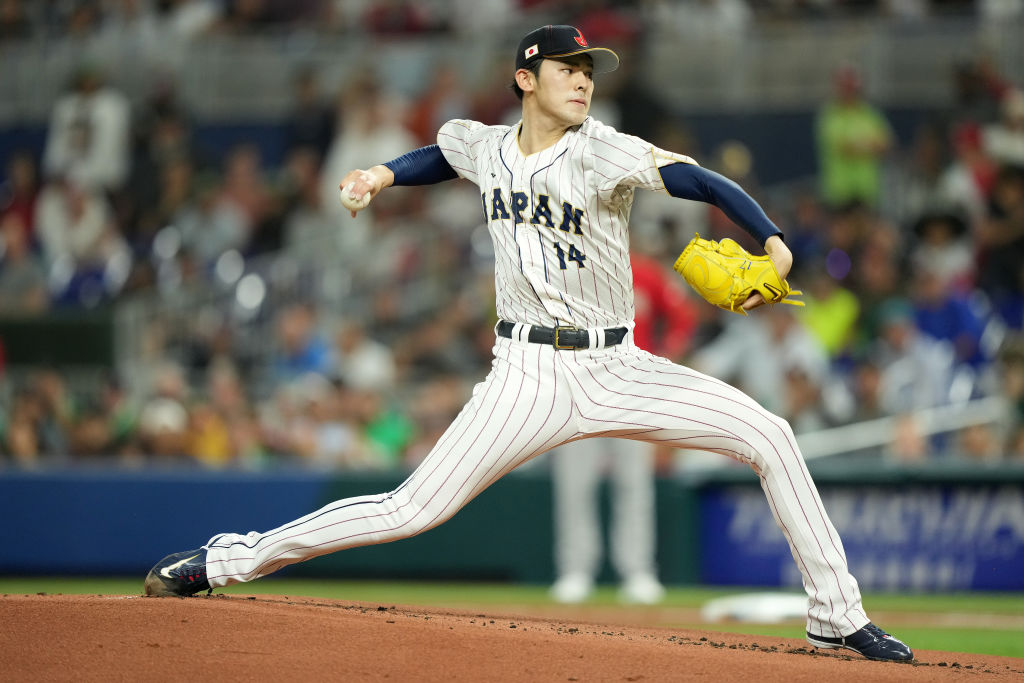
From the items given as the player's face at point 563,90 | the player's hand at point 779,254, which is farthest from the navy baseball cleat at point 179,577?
the player's hand at point 779,254

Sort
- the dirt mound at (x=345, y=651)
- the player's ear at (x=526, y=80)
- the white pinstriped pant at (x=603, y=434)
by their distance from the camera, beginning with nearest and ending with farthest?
1. the dirt mound at (x=345, y=651)
2. the white pinstriped pant at (x=603, y=434)
3. the player's ear at (x=526, y=80)

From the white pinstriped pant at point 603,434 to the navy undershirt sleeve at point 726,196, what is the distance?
2.03 feet

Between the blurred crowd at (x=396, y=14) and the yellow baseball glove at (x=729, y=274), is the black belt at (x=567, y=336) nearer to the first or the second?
the yellow baseball glove at (x=729, y=274)

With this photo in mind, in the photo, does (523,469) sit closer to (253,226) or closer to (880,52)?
(253,226)

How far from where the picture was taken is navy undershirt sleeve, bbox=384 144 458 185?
537 centimetres

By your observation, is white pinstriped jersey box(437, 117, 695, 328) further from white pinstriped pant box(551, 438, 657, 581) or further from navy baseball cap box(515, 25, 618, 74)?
white pinstriped pant box(551, 438, 657, 581)

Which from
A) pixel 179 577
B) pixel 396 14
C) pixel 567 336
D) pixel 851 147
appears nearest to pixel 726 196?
pixel 567 336

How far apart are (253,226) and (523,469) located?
4.63 m

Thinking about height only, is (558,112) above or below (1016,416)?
above

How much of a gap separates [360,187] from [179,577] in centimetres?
159

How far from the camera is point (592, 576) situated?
32.1ft

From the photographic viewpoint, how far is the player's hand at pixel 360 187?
5000 mm

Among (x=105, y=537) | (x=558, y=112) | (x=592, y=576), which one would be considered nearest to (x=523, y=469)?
(x=592, y=576)

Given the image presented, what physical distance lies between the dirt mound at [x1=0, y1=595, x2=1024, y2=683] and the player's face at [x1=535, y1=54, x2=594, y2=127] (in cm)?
179
